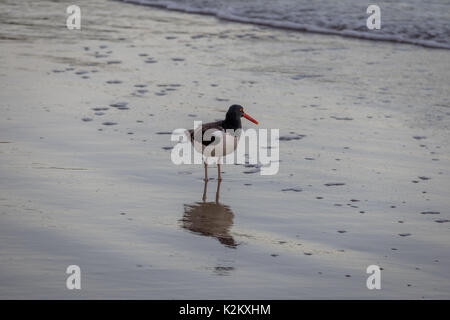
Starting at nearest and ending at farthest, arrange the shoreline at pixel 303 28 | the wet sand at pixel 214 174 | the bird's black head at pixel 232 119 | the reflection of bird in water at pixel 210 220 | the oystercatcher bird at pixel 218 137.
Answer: the wet sand at pixel 214 174 → the reflection of bird in water at pixel 210 220 → the oystercatcher bird at pixel 218 137 → the bird's black head at pixel 232 119 → the shoreline at pixel 303 28

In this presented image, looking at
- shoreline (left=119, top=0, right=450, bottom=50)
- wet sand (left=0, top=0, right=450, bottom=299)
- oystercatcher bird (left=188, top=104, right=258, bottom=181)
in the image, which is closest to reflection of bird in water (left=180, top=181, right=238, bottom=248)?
wet sand (left=0, top=0, right=450, bottom=299)

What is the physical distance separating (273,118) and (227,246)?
383 cm

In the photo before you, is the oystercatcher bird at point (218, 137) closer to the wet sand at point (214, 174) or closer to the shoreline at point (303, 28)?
the wet sand at point (214, 174)

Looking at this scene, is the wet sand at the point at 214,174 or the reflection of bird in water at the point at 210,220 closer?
the wet sand at the point at 214,174

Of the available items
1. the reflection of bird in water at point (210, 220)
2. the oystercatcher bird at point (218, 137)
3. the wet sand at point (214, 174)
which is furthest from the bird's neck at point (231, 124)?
the reflection of bird in water at point (210, 220)

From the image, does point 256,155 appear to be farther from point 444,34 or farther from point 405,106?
point 444,34

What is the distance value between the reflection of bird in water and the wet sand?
2cm

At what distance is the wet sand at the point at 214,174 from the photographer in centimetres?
556

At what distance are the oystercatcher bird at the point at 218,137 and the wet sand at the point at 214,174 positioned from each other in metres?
0.29

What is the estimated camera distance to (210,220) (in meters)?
6.78

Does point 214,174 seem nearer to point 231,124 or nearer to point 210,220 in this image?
point 231,124
